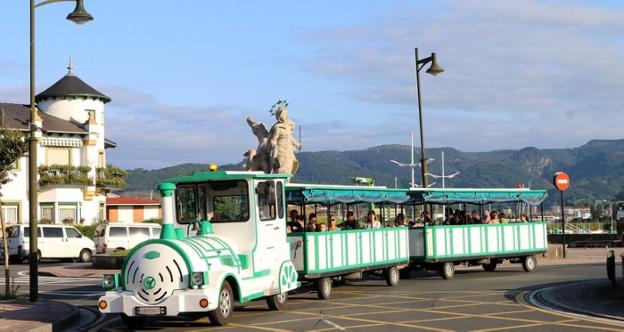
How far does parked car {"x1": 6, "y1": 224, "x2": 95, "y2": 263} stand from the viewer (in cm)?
3962

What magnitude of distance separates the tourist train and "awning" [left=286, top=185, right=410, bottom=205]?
0.03 metres

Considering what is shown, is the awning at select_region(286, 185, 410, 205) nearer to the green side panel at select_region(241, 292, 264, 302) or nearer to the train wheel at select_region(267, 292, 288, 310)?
the train wheel at select_region(267, 292, 288, 310)

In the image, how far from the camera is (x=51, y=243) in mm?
40750

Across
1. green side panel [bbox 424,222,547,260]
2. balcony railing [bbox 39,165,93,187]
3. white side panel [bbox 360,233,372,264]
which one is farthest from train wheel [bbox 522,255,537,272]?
balcony railing [bbox 39,165,93,187]

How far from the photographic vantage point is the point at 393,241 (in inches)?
889

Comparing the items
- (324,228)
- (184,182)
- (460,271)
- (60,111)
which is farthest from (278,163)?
(60,111)

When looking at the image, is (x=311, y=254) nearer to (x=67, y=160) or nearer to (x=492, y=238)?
(x=492, y=238)

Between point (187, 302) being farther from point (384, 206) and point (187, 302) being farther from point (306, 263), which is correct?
point (384, 206)

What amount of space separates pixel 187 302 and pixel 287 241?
15.7 ft

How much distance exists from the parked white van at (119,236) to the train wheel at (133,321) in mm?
27165

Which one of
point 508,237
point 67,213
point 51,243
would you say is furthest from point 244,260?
point 67,213

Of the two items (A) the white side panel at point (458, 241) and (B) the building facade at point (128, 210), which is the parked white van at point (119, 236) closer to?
(A) the white side panel at point (458, 241)

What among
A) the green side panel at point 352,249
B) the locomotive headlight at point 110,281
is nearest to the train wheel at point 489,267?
the green side panel at point 352,249

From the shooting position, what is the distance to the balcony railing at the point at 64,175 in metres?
58.3
